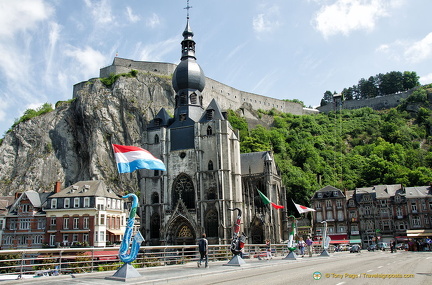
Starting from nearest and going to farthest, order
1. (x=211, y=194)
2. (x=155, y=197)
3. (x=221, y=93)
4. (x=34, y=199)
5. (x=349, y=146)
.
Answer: (x=211, y=194) → (x=155, y=197) → (x=34, y=199) → (x=221, y=93) → (x=349, y=146)

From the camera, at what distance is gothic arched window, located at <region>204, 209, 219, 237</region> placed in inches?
1125

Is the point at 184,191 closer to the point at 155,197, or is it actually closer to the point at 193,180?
the point at 193,180

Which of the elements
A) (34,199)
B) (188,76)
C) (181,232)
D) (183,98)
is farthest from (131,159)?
(34,199)

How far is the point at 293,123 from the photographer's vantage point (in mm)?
84062

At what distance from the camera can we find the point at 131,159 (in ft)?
37.9

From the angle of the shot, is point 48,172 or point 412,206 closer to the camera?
point 412,206

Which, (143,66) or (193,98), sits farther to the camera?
(143,66)

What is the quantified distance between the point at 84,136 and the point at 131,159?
50.5m

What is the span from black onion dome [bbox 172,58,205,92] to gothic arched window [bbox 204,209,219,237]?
11876mm

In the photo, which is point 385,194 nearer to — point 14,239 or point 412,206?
point 412,206

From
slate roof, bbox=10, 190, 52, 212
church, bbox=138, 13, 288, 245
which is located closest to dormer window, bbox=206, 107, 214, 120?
church, bbox=138, 13, 288, 245

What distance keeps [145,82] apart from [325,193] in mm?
33667

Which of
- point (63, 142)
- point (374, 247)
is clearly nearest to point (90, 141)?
point (63, 142)

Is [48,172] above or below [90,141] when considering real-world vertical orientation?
below
